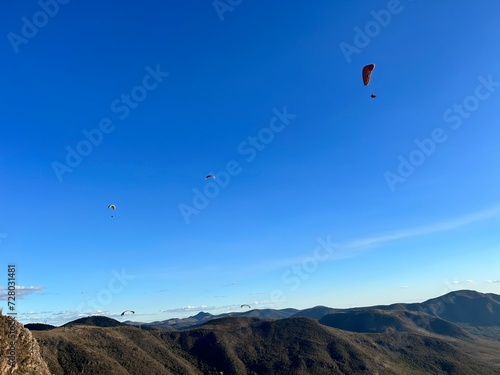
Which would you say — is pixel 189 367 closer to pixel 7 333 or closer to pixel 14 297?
pixel 7 333

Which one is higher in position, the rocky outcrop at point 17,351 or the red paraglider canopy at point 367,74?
the red paraglider canopy at point 367,74

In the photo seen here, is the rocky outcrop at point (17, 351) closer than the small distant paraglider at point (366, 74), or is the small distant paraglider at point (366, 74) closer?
the small distant paraglider at point (366, 74)

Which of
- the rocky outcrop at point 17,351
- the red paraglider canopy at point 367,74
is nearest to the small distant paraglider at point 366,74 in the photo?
the red paraglider canopy at point 367,74

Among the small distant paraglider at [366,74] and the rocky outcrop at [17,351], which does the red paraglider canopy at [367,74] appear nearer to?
the small distant paraglider at [366,74]

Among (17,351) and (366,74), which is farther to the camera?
(17,351)

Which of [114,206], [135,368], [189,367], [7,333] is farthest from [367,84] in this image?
[189,367]

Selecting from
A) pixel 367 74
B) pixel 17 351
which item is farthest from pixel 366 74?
pixel 17 351

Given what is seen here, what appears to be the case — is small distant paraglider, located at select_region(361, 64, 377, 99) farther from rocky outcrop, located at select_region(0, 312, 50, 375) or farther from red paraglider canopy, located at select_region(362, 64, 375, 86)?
rocky outcrop, located at select_region(0, 312, 50, 375)

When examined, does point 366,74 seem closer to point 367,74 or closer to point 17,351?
point 367,74

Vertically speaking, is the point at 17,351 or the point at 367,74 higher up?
the point at 367,74

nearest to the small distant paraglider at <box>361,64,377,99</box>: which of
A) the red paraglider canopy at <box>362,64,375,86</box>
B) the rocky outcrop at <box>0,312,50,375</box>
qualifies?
the red paraglider canopy at <box>362,64,375,86</box>

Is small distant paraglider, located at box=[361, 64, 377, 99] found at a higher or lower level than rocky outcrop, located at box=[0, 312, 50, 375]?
higher
